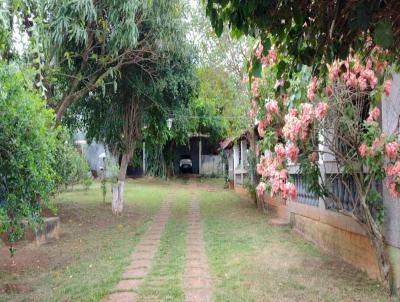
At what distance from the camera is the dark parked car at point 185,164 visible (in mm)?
33875

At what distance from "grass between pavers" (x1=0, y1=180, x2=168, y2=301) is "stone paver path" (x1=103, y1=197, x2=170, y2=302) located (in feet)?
0.46

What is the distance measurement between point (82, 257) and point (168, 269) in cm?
213

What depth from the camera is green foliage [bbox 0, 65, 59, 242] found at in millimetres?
4770

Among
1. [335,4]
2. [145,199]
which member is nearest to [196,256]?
[335,4]

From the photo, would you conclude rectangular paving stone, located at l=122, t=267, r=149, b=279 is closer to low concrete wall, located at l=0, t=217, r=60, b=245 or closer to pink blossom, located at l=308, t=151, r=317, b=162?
low concrete wall, located at l=0, t=217, r=60, b=245

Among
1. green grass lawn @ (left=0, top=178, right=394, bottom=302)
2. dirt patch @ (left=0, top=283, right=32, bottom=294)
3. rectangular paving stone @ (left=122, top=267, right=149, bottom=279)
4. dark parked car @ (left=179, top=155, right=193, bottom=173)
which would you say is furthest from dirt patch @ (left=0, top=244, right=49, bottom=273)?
dark parked car @ (left=179, top=155, right=193, bottom=173)

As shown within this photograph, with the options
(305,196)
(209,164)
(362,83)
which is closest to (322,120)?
(362,83)

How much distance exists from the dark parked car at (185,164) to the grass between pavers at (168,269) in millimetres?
22180

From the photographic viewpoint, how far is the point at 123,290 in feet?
18.7

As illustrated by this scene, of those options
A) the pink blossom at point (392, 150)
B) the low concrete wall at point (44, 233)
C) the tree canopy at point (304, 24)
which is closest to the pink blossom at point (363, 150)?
the pink blossom at point (392, 150)

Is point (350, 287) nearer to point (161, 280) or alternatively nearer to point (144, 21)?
point (161, 280)

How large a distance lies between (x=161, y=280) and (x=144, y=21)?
687cm

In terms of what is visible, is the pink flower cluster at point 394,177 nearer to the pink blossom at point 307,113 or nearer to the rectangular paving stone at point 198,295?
the pink blossom at point 307,113

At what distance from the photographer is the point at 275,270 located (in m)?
6.69
